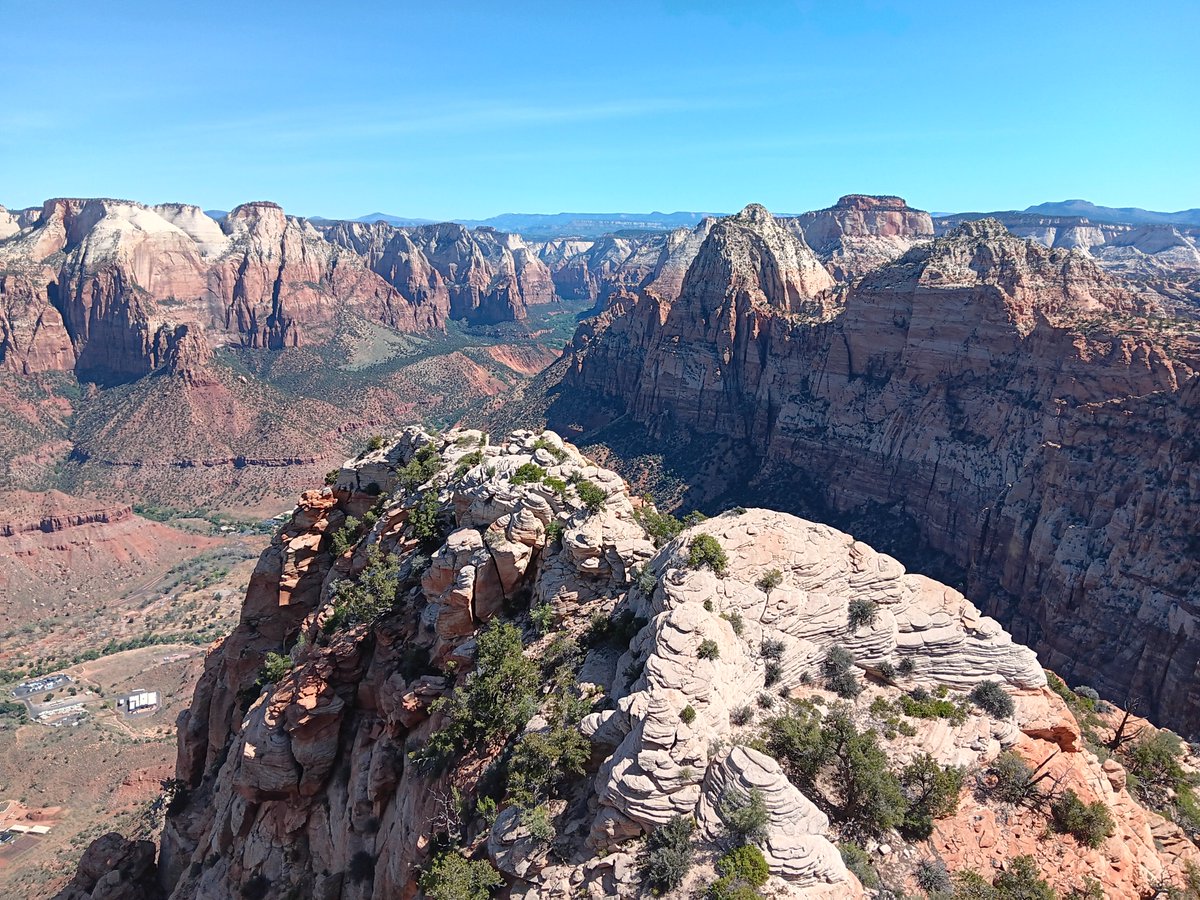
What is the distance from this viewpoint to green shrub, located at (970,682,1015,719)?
23500mm

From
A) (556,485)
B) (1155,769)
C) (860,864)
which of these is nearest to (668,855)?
(860,864)

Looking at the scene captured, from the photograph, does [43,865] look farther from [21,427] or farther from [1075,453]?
[21,427]

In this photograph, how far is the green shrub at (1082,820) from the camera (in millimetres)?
20500

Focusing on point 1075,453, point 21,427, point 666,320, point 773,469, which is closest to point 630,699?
point 1075,453

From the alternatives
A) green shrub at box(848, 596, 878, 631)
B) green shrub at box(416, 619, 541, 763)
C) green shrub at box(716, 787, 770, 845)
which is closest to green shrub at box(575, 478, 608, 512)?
green shrub at box(416, 619, 541, 763)

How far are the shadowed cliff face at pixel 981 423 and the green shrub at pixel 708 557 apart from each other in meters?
48.3

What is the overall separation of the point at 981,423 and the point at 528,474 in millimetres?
70176

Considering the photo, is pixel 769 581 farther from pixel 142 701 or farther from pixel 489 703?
pixel 142 701

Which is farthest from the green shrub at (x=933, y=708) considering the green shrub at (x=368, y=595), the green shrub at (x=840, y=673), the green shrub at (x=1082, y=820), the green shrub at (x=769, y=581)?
the green shrub at (x=368, y=595)

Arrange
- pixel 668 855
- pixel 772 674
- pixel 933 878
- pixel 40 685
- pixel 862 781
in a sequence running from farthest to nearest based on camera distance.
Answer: pixel 40 685, pixel 772 674, pixel 862 781, pixel 933 878, pixel 668 855

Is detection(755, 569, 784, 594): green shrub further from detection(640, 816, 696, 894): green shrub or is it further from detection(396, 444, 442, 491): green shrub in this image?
detection(396, 444, 442, 491): green shrub

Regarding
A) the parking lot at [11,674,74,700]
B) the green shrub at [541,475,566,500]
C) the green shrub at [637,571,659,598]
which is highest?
the green shrub at [541,475,566,500]

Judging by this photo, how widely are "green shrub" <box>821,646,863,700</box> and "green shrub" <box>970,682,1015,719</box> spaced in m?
4.01

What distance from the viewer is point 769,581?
2533 centimetres
